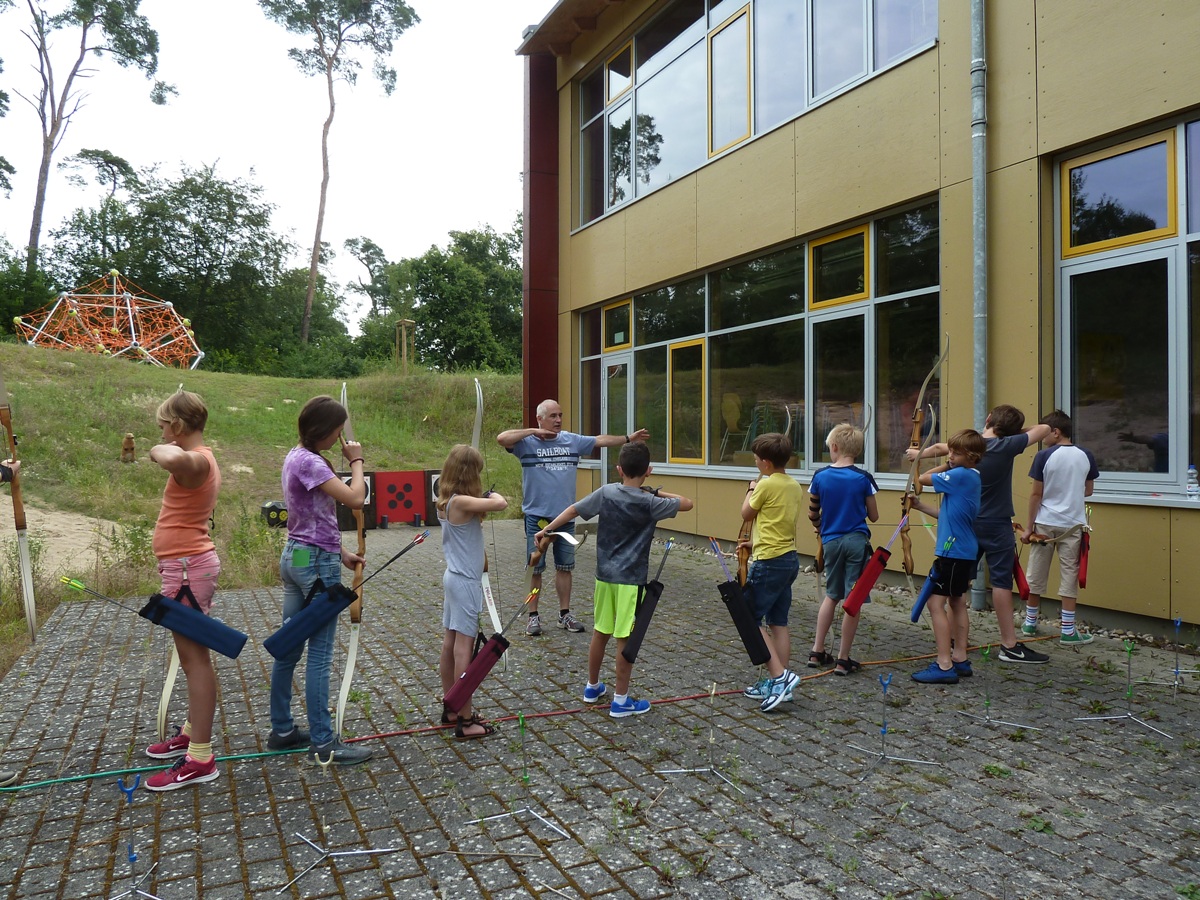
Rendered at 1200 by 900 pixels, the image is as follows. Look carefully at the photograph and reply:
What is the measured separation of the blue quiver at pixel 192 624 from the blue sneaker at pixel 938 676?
3886 millimetres

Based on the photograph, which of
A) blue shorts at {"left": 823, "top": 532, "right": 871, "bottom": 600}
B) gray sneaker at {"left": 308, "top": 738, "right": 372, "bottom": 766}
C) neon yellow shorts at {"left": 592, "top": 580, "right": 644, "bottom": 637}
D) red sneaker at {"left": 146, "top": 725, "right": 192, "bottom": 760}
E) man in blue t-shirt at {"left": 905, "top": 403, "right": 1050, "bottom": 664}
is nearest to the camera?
gray sneaker at {"left": 308, "top": 738, "right": 372, "bottom": 766}

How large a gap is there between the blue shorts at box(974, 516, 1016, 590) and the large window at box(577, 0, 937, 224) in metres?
4.80

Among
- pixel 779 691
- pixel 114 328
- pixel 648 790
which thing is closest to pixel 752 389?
pixel 779 691

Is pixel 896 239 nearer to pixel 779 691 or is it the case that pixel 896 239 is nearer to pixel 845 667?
pixel 845 667

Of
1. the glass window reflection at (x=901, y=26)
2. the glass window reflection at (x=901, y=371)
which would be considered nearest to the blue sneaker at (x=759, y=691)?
the glass window reflection at (x=901, y=371)

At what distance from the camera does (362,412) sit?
24.2 meters

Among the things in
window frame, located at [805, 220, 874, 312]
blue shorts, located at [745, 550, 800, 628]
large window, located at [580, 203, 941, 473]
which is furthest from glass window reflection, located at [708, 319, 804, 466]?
blue shorts, located at [745, 550, 800, 628]

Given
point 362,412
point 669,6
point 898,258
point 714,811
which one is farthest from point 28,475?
point 714,811

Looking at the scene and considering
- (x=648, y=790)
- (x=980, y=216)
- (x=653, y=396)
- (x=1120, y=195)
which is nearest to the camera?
(x=648, y=790)

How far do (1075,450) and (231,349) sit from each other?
138ft

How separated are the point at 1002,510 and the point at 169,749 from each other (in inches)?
206

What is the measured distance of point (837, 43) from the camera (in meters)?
9.32

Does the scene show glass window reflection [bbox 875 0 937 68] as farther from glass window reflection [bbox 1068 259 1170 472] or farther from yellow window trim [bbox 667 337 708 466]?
yellow window trim [bbox 667 337 708 466]

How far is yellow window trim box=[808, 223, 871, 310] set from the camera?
353 inches
